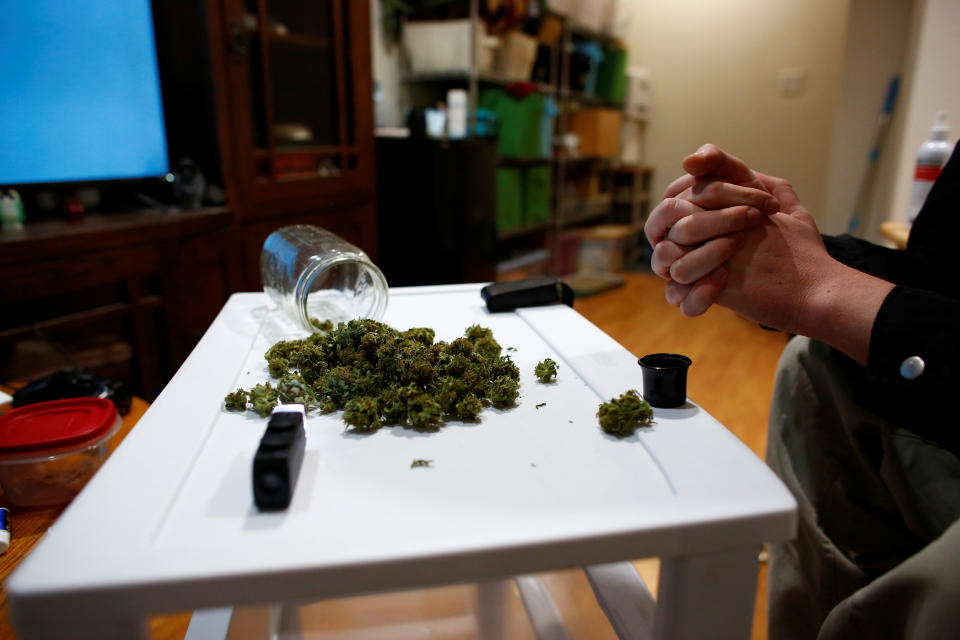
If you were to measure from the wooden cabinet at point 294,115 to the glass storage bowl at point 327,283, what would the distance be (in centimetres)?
86

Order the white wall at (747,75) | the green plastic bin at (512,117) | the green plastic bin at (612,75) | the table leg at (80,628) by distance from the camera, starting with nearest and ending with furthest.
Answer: the table leg at (80,628) → the green plastic bin at (512,117) → the white wall at (747,75) → the green plastic bin at (612,75)

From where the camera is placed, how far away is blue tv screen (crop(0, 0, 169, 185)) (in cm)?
121

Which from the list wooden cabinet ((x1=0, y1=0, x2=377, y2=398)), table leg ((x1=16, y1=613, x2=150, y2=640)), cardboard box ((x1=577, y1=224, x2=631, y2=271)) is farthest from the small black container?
cardboard box ((x1=577, y1=224, x2=631, y2=271))

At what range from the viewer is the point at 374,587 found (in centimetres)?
35

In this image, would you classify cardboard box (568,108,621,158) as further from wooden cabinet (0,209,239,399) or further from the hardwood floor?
wooden cabinet (0,209,239,399)

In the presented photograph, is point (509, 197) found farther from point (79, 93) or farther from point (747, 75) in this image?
point (79, 93)

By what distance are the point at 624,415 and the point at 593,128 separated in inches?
131

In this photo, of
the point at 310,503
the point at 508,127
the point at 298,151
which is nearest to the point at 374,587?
the point at 310,503

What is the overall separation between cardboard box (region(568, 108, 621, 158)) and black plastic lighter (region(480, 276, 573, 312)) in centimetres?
292

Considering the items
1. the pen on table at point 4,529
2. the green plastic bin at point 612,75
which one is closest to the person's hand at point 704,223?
the pen on table at point 4,529

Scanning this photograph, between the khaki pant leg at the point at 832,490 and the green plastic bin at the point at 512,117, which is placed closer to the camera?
the khaki pant leg at the point at 832,490

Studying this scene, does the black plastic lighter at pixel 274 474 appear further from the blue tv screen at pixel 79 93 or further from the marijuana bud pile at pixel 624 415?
the blue tv screen at pixel 79 93

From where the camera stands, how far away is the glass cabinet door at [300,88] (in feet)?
5.42

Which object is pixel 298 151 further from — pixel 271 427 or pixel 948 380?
pixel 948 380
